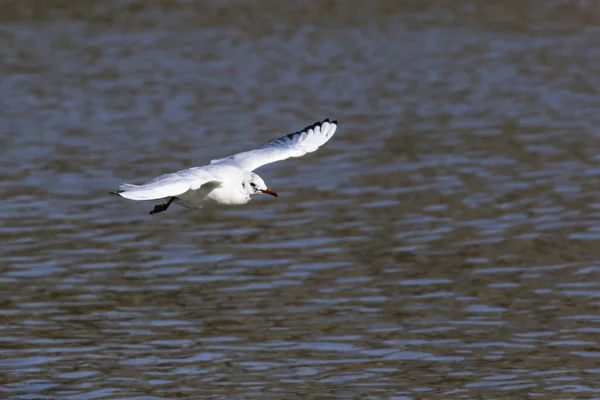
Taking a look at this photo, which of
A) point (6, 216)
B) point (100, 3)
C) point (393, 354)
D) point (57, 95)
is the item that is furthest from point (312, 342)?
point (100, 3)

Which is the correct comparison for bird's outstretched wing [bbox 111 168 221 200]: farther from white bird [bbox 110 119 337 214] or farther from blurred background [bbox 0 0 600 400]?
blurred background [bbox 0 0 600 400]

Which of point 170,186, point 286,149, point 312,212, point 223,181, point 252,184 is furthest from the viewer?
point 312,212

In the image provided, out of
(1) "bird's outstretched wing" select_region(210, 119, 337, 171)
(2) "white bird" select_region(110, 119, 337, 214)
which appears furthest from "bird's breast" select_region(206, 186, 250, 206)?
(1) "bird's outstretched wing" select_region(210, 119, 337, 171)

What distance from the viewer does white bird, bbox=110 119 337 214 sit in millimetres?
11195

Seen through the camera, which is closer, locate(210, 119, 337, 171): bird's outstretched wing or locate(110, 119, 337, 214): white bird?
locate(110, 119, 337, 214): white bird

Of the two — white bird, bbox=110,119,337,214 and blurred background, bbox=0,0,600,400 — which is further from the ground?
white bird, bbox=110,119,337,214

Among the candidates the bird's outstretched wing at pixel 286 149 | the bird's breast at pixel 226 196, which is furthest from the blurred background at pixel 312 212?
the bird's outstretched wing at pixel 286 149

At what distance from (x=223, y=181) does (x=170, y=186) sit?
45.8 inches

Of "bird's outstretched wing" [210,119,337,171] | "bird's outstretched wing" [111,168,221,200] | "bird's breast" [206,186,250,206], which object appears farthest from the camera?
"bird's outstretched wing" [210,119,337,171]

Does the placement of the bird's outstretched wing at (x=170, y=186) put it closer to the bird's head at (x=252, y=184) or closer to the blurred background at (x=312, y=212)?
the bird's head at (x=252, y=184)

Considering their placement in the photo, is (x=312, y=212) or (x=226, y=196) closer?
(x=226, y=196)

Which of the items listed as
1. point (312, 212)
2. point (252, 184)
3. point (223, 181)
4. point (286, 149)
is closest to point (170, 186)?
point (223, 181)

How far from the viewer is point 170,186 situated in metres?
11.3

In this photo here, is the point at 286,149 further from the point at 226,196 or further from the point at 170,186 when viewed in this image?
the point at 170,186
